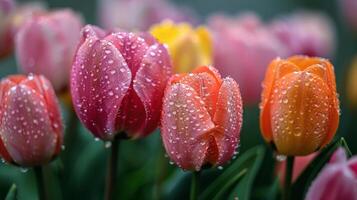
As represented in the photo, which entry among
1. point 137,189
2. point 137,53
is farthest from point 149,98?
point 137,189

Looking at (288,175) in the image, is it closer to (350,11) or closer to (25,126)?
(25,126)

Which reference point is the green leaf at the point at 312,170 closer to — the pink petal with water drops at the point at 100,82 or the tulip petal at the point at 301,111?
the tulip petal at the point at 301,111

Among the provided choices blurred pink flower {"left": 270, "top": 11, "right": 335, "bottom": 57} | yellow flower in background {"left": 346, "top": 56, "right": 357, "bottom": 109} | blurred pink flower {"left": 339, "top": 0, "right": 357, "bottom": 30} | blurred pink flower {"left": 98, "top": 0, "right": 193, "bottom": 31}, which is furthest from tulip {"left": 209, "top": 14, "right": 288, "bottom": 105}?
blurred pink flower {"left": 339, "top": 0, "right": 357, "bottom": 30}

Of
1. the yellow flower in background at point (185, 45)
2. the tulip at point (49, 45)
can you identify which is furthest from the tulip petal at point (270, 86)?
the tulip at point (49, 45)

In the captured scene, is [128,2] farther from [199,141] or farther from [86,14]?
[86,14]

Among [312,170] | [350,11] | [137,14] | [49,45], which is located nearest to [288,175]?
[312,170]
